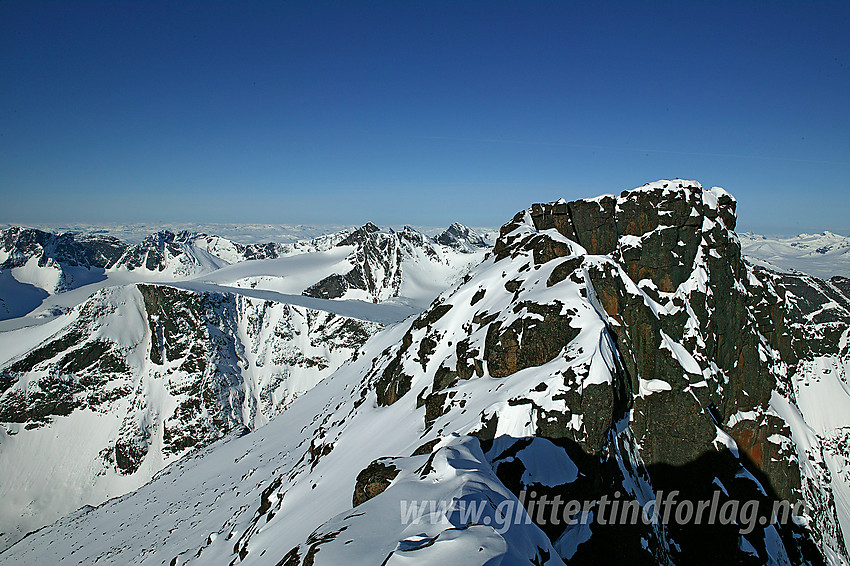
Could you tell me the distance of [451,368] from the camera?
32.5 m

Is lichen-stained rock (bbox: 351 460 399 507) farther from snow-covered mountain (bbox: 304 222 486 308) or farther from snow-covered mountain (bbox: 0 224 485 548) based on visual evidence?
snow-covered mountain (bbox: 304 222 486 308)

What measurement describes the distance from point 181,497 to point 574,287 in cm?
4868

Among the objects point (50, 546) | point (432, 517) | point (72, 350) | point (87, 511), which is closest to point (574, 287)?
point (432, 517)

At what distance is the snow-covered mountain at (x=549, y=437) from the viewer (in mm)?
12992

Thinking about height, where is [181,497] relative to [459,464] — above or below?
below

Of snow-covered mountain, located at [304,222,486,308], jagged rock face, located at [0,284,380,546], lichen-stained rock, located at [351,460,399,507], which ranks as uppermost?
lichen-stained rock, located at [351,460,399,507]

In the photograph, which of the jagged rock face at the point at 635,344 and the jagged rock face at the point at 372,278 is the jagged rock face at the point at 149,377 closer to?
the jagged rock face at the point at 372,278

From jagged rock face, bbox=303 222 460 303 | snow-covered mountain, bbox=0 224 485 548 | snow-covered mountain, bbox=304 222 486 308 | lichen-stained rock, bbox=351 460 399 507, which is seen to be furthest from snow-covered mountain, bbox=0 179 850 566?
jagged rock face, bbox=303 222 460 303

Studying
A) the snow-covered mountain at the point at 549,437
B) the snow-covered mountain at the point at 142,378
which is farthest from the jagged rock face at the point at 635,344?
the snow-covered mountain at the point at 142,378

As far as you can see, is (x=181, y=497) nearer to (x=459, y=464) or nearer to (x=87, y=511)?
(x=87, y=511)

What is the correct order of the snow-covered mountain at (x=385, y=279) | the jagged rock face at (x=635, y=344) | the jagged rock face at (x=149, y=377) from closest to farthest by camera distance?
the jagged rock face at (x=635, y=344) → the jagged rock face at (x=149, y=377) → the snow-covered mountain at (x=385, y=279)

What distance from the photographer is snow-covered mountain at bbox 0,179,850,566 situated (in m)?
13.0

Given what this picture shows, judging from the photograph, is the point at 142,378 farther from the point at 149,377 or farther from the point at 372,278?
the point at 372,278

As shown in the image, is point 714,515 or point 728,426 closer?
point 714,515
